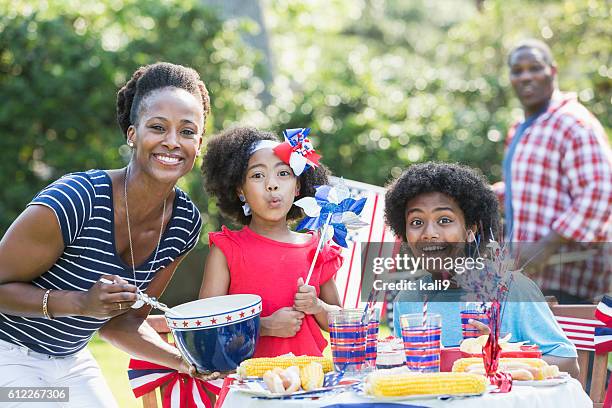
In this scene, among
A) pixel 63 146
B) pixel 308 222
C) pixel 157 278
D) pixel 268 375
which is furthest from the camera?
pixel 63 146

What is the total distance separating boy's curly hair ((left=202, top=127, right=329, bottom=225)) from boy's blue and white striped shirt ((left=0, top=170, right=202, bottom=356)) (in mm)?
513

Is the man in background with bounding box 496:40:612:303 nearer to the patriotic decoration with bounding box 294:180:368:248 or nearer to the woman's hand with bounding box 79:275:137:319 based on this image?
the patriotic decoration with bounding box 294:180:368:248

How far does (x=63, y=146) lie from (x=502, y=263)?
236 inches

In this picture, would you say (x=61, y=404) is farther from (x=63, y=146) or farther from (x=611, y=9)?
(x=611, y=9)

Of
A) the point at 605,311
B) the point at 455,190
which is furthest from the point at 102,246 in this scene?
the point at 605,311

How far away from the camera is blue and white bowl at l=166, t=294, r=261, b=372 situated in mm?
2873

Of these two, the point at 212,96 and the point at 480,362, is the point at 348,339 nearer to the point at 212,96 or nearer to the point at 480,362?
the point at 480,362

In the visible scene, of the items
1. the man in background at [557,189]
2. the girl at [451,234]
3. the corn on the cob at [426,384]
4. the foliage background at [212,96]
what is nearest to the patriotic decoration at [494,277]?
the corn on the cob at [426,384]

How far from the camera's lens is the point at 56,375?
344cm

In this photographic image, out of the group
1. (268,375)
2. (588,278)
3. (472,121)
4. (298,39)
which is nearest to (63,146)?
(472,121)

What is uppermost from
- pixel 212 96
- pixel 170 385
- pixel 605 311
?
pixel 212 96

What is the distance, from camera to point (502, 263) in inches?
108

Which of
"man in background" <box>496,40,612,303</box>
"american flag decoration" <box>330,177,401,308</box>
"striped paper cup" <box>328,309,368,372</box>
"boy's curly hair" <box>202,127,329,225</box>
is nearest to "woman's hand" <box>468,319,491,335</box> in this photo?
"striped paper cup" <box>328,309,368,372</box>

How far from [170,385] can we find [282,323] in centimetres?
61
